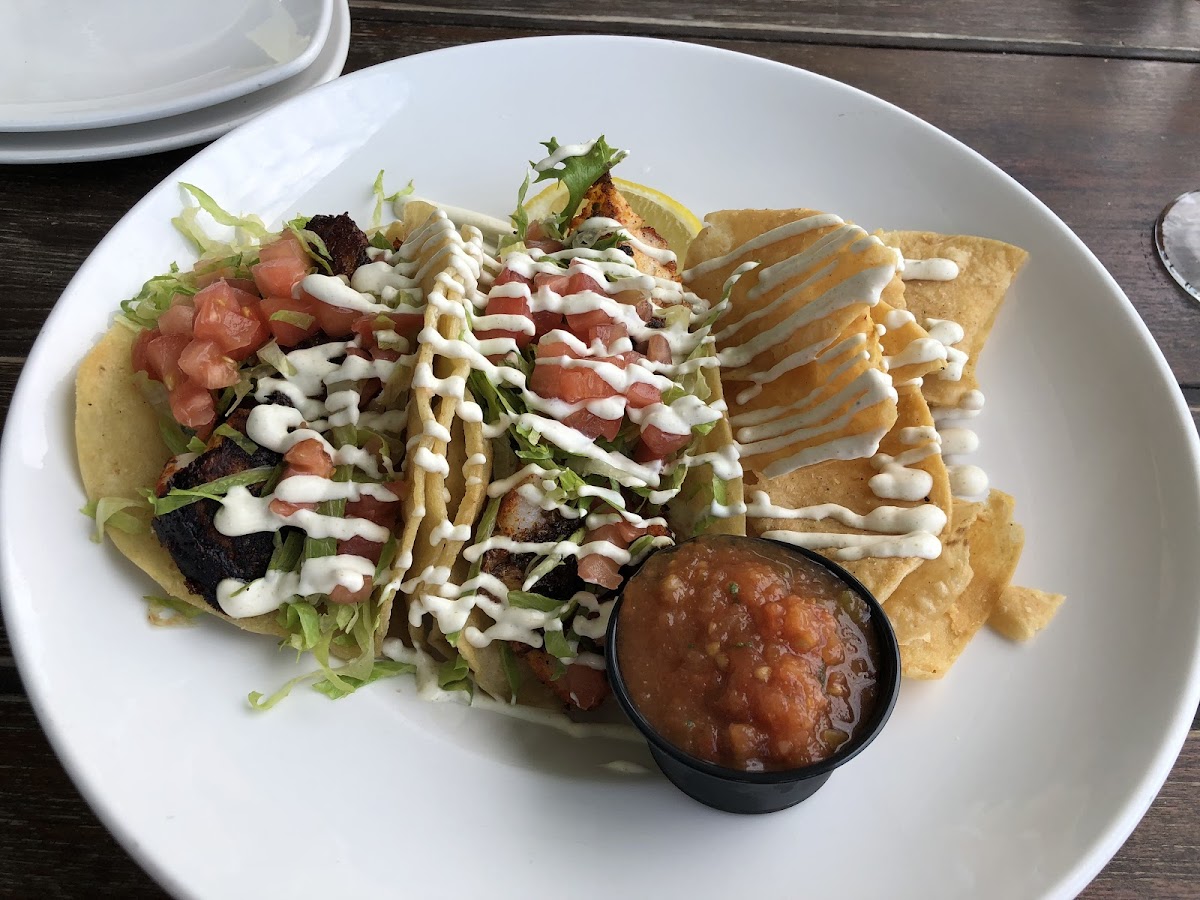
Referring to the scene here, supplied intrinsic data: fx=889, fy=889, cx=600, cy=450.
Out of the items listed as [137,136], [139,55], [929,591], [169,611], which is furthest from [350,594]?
[139,55]

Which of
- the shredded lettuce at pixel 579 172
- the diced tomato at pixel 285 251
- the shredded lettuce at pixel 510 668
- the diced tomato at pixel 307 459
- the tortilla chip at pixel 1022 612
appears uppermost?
the shredded lettuce at pixel 579 172

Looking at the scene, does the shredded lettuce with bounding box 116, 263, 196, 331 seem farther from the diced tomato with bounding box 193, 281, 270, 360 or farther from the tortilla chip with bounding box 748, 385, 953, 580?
the tortilla chip with bounding box 748, 385, 953, 580

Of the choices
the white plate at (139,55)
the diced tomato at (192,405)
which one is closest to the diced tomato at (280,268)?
the diced tomato at (192,405)

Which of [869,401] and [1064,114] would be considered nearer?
[869,401]

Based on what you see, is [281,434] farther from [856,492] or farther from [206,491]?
[856,492]

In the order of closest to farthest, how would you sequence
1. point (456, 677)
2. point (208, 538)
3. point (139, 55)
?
point (208, 538) < point (456, 677) < point (139, 55)

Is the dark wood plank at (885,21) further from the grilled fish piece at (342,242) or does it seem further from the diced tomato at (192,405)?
the diced tomato at (192,405)

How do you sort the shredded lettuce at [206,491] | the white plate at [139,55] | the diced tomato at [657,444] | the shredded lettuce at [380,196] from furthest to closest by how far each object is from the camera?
the white plate at [139,55] → the shredded lettuce at [380,196] → the diced tomato at [657,444] → the shredded lettuce at [206,491]
